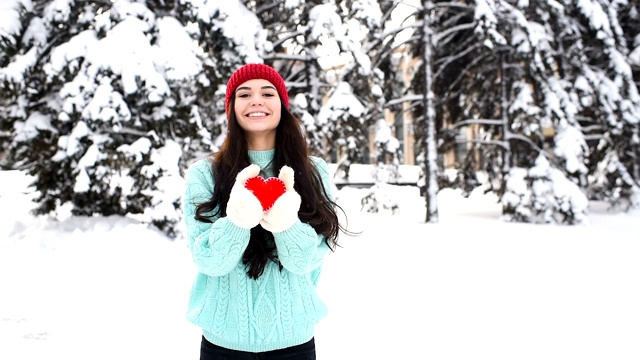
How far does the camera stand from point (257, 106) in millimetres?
1840

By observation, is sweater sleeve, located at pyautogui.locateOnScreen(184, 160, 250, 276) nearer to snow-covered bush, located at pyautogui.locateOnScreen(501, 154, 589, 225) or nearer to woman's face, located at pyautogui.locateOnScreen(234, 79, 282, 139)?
woman's face, located at pyautogui.locateOnScreen(234, 79, 282, 139)

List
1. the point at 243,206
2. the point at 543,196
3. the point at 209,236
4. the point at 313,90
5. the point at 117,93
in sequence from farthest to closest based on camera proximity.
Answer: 1. the point at 543,196
2. the point at 313,90
3. the point at 117,93
4. the point at 209,236
5. the point at 243,206

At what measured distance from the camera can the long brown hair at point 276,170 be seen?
1734 millimetres

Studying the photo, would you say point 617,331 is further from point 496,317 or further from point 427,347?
point 427,347

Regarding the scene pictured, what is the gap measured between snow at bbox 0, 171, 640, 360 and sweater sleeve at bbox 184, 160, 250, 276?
2714 millimetres

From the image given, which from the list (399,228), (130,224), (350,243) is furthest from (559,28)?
(130,224)

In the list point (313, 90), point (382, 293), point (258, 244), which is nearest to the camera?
point (258, 244)

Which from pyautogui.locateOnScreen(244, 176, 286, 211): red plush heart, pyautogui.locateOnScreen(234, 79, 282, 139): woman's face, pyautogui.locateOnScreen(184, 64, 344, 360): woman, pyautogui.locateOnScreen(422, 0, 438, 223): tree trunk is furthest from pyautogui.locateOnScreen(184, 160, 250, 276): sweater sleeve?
pyautogui.locateOnScreen(422, 0, 438, 223): tree trunk

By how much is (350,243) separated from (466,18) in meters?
7.69

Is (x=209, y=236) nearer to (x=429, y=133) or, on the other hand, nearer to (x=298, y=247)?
(x=298, y=247)

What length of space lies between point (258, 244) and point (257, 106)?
461 millimetres

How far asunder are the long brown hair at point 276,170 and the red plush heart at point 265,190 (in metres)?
0.26

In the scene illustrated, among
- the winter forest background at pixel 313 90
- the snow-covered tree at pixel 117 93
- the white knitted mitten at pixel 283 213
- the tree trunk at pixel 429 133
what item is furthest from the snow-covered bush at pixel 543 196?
the white knitted mitten at pixel 283 213

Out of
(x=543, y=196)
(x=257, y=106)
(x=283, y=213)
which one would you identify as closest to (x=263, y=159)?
(x=257, y=106)
